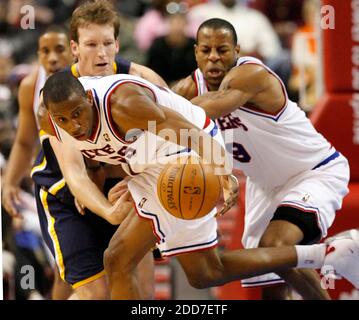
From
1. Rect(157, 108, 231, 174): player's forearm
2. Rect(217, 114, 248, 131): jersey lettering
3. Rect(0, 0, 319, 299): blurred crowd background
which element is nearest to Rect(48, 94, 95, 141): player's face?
Rect(157, 108, 231, 174): player's forearm

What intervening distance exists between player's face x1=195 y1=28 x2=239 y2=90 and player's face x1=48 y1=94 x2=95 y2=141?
2.55ft

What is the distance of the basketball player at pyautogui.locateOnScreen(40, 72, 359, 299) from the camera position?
4.62 meters

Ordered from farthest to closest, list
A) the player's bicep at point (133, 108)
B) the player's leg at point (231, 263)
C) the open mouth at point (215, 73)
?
the open mouth at point (215, 73)
the player's leg at point (231, 263)
the player's bicep at point (133, 108)

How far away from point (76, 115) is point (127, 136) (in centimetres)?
25

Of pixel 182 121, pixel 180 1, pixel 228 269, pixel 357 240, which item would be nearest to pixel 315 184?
pixel 357 240

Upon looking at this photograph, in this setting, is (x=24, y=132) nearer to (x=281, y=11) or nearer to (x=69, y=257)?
(x=69, y=257)

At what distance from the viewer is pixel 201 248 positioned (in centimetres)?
490

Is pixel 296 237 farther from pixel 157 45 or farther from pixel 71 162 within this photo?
pixel 157 45

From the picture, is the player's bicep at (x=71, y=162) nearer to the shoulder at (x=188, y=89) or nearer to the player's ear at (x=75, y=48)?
the player's ear at (x=75, y=48)

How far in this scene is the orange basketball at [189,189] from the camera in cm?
467

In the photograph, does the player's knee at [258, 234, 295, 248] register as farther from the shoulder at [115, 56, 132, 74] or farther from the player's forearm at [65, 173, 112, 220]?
the shoulder at [115, 56, 132, 74]

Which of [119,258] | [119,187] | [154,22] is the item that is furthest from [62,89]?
[154,22]

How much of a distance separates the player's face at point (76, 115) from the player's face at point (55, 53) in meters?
1.17

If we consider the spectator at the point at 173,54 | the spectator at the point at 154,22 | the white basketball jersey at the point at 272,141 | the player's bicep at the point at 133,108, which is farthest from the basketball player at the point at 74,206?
the spectator at the point at 154,22
